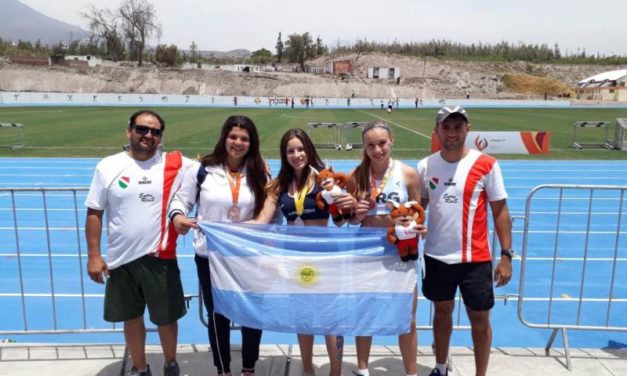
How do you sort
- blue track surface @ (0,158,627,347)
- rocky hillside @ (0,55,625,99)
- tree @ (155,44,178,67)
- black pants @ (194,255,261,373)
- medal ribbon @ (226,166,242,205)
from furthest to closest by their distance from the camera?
tree @ (155,44,178,67), rocky hillside @ (0,55,625,99), blue track surface @ (0,158,627,347), black pants @ (194,255,261,373), medal ribbon @ (226,166,242,205)

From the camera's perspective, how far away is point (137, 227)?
340cm

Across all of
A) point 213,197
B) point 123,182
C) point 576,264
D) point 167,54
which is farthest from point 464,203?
point 167,54

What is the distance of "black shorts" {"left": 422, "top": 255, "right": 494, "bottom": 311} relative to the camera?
3393 mm

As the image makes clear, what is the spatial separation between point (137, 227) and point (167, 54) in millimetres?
94556

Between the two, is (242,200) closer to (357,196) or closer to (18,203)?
(357,196)

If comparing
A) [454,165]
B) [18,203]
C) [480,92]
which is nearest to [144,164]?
[454,165]

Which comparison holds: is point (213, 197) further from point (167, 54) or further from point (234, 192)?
point (167, 54)

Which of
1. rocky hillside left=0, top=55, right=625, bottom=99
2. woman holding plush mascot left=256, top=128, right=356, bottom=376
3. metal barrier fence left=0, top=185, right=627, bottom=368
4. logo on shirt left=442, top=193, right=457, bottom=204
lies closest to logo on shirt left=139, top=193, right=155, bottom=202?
woman holding plush mascot left=256, top=128, right=356, bottom=376

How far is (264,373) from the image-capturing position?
387 cm

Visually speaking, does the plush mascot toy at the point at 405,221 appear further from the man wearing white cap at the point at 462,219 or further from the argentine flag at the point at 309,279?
the man wearing white cap at the point at 462,219

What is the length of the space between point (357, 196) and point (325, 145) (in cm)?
1718

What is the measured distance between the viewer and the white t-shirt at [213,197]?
11.3 feet

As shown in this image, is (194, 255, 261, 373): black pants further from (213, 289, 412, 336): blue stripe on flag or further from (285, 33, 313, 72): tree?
(285, 33, 313, 72): tree

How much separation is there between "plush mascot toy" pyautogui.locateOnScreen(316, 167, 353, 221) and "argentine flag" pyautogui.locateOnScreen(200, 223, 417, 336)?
0.17 metres
